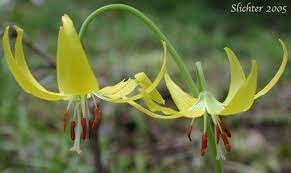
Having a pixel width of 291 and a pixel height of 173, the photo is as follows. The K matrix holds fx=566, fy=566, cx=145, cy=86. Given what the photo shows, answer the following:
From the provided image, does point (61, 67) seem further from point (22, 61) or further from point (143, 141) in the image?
point (143, 141)

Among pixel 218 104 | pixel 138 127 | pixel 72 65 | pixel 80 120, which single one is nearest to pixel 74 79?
pixel 72 65

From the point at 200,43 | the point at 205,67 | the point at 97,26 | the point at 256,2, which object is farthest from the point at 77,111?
the point at 256,2

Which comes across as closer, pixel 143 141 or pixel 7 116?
pixel 7 116

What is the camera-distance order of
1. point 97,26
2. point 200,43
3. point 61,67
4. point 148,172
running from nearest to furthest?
point 61,67 → point 148,172 → point 200,43 → point 97,26

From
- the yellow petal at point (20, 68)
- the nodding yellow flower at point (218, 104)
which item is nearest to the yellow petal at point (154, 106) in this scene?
the nodding yellow flower at point (218, 104)

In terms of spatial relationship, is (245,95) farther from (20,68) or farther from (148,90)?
(20,68)

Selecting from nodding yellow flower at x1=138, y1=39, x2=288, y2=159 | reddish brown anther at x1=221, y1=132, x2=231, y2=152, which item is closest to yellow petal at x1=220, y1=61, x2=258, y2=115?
nodding yellow flower at x1=138, y1=39, x2=288, y2=159

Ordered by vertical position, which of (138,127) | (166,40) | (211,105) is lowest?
(138,127)

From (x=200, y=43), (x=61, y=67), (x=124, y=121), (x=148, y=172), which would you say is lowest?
(x=148, y=172)
